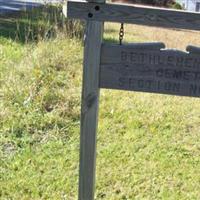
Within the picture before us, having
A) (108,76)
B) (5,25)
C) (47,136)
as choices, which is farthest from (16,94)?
(5,25)

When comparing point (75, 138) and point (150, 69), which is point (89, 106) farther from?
point (75, 138)

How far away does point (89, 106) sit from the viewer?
324cm

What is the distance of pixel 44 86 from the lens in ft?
20.3

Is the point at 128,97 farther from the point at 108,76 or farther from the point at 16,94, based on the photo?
the point at 108,76

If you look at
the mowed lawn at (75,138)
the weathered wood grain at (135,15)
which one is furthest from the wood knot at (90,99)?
the mowed lawn at (75,138)

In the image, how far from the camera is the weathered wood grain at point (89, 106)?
310 centimetres

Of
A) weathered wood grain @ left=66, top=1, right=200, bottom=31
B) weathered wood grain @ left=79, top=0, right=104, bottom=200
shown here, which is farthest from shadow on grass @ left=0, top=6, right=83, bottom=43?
weathered wood grain @ left=66, top=1, right=200, bottom=31

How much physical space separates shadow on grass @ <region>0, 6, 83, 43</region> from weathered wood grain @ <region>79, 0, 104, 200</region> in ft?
14.6

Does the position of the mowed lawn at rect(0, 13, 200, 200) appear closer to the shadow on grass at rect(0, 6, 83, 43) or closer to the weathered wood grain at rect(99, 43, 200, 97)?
the shadow on grass at rect(0, 6, 83, 43)

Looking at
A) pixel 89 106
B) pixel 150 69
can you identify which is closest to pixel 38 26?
pixel 89 106

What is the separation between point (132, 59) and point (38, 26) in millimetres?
6723

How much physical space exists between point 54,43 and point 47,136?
2632 millimetres

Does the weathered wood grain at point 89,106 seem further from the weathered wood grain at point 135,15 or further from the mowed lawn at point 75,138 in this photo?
the mowed lawn at point 75,138

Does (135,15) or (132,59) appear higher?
(135,15)
